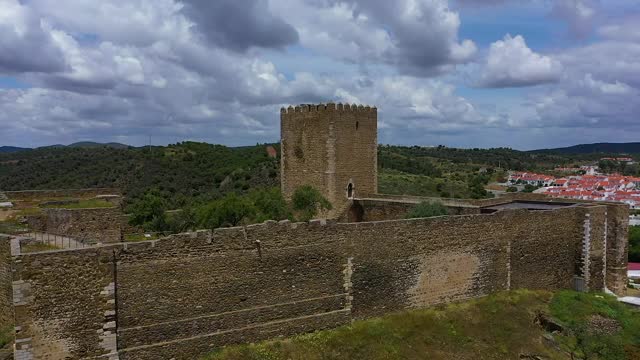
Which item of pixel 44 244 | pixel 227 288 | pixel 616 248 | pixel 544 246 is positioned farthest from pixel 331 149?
pixel 44 244

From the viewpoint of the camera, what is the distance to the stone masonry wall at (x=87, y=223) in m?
16.5

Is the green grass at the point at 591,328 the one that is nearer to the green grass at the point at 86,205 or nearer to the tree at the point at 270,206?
the tree at the point at 270,206

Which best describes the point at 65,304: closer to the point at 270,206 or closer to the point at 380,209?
the point at 270,206

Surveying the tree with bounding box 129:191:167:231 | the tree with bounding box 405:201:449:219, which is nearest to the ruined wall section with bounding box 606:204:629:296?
the tree with bounding box 405:201:449:219

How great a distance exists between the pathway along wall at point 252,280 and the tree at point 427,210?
3005 mm

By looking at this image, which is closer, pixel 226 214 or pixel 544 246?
pixel 226 214

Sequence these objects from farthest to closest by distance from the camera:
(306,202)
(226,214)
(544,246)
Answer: (306,202) → (544,246) → (226,214)

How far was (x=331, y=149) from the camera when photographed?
2309 cm

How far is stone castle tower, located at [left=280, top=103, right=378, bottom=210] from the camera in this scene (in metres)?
23.2

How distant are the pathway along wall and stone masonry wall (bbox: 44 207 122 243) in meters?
5.06

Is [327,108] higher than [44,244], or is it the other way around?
[327,108]

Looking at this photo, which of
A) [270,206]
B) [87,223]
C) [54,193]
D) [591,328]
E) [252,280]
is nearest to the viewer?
[252,280]

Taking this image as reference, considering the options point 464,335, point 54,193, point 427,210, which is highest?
point 54,193

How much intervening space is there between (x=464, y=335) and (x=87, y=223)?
12.2 metres
